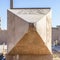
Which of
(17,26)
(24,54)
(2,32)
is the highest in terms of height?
(17,26)

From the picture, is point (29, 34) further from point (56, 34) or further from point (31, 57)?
point (56, 34)

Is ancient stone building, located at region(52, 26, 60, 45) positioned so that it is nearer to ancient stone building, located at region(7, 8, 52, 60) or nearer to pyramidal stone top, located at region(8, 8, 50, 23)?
ancient stone building, located at region(7, 8, 52, 60)

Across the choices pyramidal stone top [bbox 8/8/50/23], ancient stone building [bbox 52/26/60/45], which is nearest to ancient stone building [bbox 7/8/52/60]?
pyramidal stone top [bbox 8/8/50/23]

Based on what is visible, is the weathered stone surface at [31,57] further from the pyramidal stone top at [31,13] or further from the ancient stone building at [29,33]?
the pyramidal stone top at [31,13]

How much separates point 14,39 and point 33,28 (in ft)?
3.09

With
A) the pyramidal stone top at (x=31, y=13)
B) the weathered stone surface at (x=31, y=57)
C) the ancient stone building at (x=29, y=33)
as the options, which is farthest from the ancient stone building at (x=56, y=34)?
the pyramidal stone top at (x=31, y=13)

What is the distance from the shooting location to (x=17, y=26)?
20.5ft

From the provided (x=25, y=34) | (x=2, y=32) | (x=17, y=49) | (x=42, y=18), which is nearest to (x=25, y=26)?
(x=25, y=34)

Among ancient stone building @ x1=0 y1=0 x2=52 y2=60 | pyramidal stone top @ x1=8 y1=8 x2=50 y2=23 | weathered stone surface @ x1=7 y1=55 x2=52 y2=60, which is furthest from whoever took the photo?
weathered stone surface @ x1=7 y1=55 x2=52 y2=60

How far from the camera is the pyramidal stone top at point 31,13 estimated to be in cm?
607

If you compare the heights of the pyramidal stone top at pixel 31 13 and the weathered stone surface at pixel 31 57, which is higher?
the pyramidal stone top at pixel 31 13

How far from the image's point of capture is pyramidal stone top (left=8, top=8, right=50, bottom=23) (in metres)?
6.07

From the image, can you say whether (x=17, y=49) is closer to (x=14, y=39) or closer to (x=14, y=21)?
(x=14, y=39)

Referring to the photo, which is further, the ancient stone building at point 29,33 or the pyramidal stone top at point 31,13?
the pyramidal stone top at point 31,13
